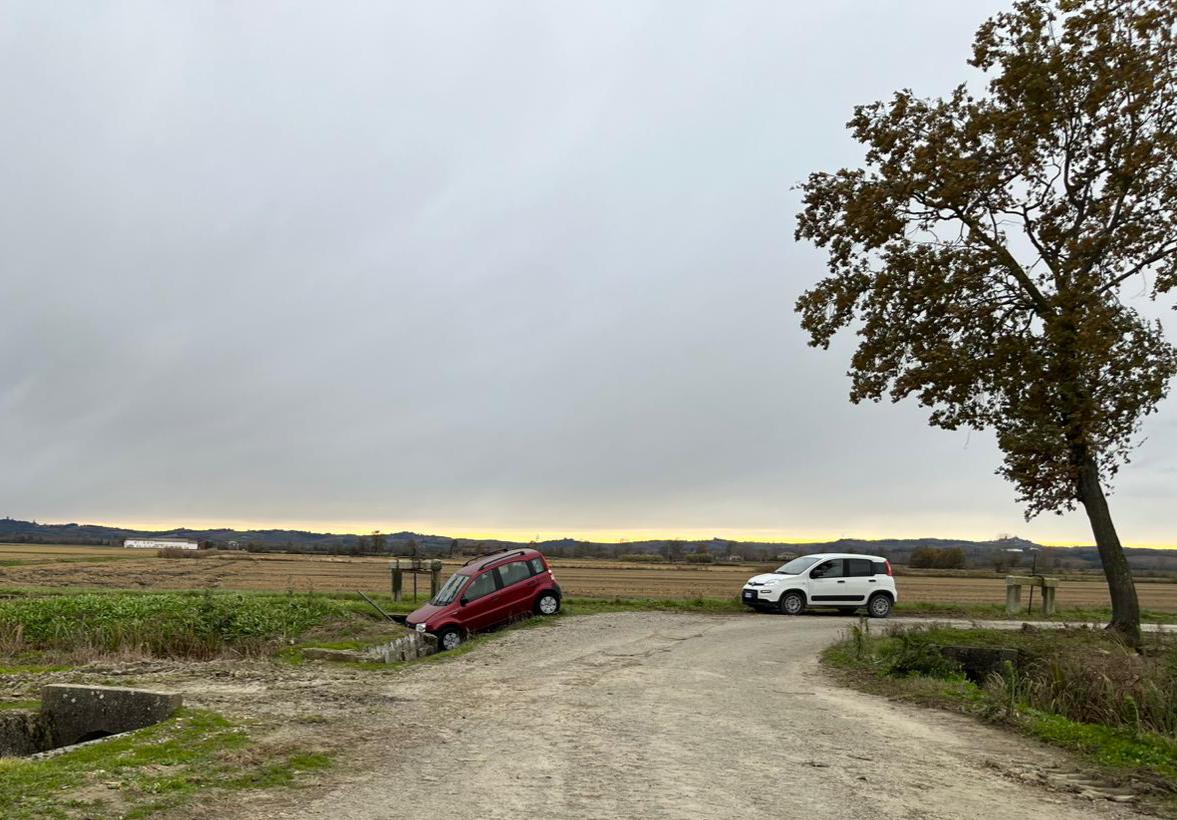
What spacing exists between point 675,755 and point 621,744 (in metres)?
0.64

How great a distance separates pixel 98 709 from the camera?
9758 millimetres

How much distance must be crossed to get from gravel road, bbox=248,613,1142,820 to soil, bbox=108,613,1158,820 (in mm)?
28

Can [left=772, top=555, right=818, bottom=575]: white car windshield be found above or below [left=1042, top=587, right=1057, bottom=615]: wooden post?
above

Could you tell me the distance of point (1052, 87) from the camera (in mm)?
17031

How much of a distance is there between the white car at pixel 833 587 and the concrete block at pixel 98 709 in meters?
17.8

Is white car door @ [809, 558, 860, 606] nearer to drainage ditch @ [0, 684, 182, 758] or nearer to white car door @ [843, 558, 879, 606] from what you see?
white car door @ [843, 558, 879, 606]

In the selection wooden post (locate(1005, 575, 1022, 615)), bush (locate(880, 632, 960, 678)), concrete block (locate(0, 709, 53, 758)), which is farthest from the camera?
wooden post (locate(1005, 575, 1022, 615))

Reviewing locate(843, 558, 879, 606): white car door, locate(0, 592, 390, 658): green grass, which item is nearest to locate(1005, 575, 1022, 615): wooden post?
locate(843, 558, 879, 606): white car door

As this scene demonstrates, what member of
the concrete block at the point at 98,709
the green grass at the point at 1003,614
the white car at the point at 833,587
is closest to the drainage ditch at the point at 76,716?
the concrete block at the point at 98,709

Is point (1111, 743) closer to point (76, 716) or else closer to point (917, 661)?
point (917, 661)

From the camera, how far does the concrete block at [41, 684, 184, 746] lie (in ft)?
31.4

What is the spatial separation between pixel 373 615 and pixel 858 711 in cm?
1195

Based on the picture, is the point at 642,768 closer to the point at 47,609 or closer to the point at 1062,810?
the point at 1062,810

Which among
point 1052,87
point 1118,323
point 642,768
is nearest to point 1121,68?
point 1052,87
